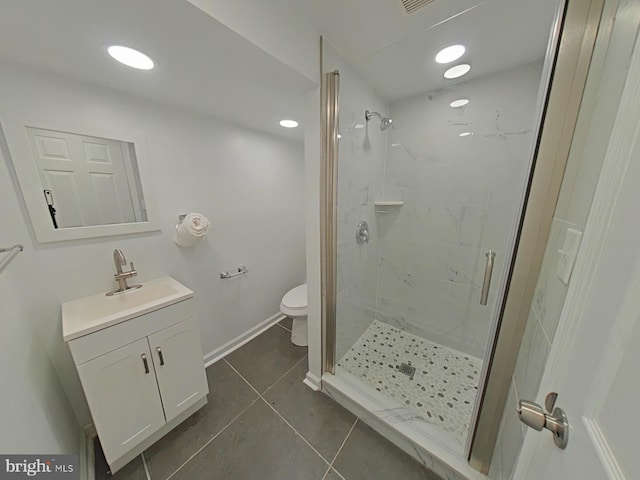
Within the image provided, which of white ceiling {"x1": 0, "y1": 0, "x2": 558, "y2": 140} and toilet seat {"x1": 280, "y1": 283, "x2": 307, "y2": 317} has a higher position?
white ceiling {"x1": 0, "y1": 0, "x2": 558, "y2": 140}

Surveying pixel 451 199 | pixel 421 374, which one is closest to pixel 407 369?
pixel 421 374

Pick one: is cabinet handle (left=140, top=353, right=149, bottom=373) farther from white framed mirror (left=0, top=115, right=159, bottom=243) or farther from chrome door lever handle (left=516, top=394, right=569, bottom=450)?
chrome door lever handle (left=516, top=394, right=569, bottom=450)

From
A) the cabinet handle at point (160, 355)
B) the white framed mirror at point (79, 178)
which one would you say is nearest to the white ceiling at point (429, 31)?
the white framed mirror at point (79, 178)

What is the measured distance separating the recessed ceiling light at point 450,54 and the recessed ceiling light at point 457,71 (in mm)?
105

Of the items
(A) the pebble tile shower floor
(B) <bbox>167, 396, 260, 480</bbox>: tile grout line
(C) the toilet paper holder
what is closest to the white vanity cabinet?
(B) <bbox>167, 396, 260, 480</bbox>: tile grout line

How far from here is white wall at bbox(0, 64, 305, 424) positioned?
1.05m

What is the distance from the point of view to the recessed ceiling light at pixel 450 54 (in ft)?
4.06

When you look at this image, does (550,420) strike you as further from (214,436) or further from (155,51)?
(155,51)

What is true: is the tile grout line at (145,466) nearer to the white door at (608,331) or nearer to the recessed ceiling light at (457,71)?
the white door at (608,331)

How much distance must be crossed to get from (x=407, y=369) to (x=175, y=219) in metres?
2.16

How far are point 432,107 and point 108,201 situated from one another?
2404 millimetres

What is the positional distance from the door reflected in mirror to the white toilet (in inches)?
50.6

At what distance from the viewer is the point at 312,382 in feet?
5.34

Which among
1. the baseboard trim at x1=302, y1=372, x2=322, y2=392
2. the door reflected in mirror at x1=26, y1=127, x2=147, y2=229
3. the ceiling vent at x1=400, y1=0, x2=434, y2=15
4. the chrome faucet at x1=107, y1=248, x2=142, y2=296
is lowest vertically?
the baseboard trim at x1=302, y1=372, x2=322, y2=392
